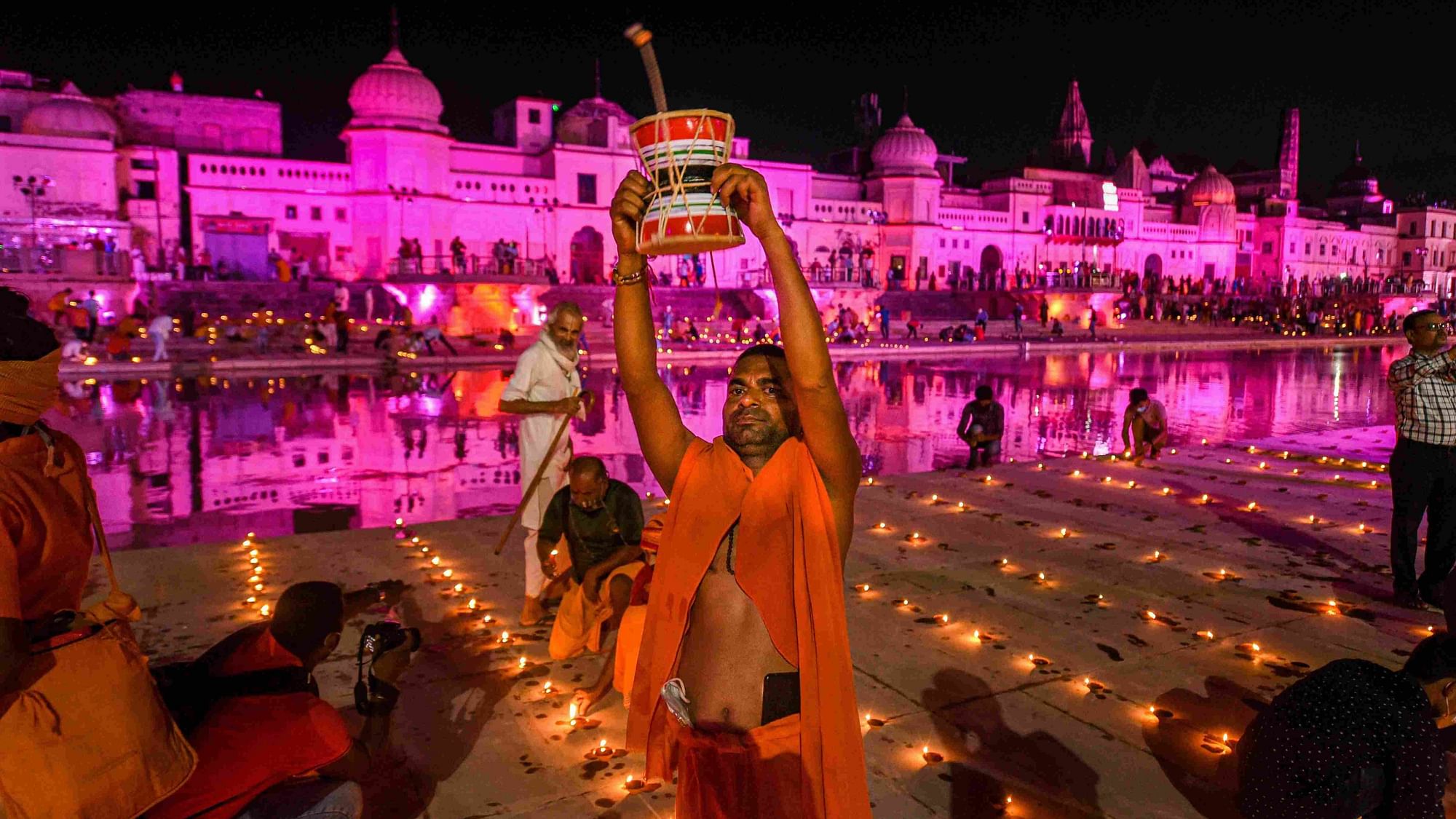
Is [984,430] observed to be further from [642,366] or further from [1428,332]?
[642,366]

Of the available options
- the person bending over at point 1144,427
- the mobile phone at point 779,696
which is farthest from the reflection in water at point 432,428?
the mobile phone at point 779,696

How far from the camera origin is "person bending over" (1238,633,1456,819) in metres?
2.42

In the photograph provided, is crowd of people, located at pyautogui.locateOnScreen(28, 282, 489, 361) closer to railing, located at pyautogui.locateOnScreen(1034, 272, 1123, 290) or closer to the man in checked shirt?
the man in checked shirt

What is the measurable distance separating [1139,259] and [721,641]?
191 ft

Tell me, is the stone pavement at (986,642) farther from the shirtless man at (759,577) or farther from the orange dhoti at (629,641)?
the shirtless man at (759,577)

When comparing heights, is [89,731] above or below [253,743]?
above

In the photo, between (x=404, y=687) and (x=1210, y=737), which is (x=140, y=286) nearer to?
(x=404, y=687)

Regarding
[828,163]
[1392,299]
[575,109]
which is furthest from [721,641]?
[1392,299]

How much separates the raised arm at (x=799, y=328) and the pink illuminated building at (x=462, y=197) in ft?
97.0

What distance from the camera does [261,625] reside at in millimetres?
2576

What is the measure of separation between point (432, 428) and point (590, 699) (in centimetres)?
988

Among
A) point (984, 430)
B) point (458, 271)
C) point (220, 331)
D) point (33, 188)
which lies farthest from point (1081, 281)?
point (33, 188)

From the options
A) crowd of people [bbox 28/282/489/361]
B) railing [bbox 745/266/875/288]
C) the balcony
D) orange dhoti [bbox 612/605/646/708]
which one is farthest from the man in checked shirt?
railing [bbox 745/266/875/288]

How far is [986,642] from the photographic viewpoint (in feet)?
15.8
